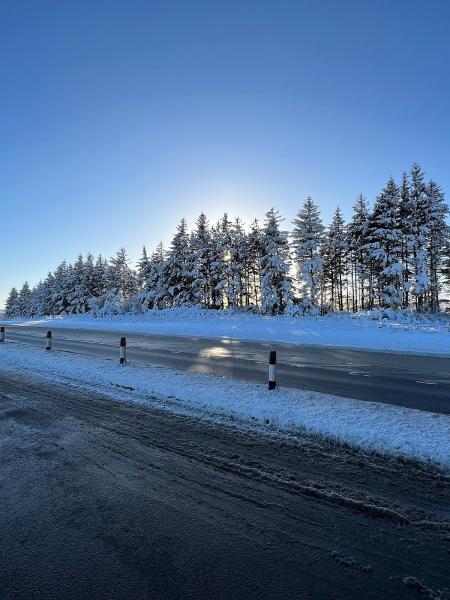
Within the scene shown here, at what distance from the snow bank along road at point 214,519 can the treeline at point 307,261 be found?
3412cm

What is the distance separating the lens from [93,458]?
4824 millimetres

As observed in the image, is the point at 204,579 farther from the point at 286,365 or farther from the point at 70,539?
the point at 286,365

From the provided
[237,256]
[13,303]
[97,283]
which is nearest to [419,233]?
[237,256]

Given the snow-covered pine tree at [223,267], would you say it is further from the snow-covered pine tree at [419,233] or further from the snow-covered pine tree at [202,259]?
the snow-covered pine tree at [419,233]

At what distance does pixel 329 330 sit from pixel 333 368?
13.3 meters

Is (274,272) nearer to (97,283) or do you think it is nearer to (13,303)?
(97,283)

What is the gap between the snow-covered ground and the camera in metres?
19.5

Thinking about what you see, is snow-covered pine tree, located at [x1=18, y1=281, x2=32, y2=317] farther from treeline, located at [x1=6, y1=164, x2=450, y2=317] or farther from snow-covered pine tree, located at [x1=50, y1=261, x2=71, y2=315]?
treeline, located at [x1=6, y1=164, x2=450, y2=317]

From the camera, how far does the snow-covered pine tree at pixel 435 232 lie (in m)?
41.1

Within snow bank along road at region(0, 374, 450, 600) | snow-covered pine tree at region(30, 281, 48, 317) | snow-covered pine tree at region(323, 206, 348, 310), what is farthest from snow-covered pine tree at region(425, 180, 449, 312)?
snow-covered pine tree at region(30, 281, 48, 317)

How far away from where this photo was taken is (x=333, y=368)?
1230 centimetres

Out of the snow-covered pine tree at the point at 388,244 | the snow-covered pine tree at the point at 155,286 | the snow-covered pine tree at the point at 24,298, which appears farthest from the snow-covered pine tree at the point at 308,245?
the snow-covered pine tree at the point at 24,298

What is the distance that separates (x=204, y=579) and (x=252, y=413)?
418cm

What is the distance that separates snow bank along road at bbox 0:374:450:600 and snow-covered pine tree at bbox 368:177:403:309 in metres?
36.0
